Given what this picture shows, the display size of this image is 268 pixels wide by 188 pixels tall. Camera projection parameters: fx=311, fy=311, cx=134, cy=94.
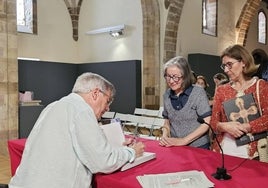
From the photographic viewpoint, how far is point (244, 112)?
207cm

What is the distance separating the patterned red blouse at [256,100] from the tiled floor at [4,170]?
2989 mm

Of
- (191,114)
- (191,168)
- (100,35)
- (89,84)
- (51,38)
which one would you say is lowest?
(191,168)

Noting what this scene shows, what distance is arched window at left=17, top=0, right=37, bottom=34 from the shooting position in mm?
8656

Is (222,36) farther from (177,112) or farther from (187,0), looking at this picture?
(177,112)

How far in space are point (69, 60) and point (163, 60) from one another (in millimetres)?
3140

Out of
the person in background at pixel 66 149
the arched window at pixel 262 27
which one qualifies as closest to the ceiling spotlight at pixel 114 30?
the person in background at pixel 66 149

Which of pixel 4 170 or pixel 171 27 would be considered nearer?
pixel 4 170

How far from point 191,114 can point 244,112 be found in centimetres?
38

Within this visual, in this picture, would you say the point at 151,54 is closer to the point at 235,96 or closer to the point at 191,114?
the point at 191,114

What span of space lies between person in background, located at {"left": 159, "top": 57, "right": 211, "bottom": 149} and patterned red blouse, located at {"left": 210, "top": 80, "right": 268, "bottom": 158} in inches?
3.3

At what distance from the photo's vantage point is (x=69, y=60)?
959cm

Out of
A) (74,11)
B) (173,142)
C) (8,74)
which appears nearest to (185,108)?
(173,142)

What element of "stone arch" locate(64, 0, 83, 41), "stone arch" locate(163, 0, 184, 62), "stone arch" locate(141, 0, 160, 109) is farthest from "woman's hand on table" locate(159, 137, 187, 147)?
"stone arch" locate(64, 0, 83, 41)

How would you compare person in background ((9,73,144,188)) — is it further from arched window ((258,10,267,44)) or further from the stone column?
arched window ((258,10,267,44))
